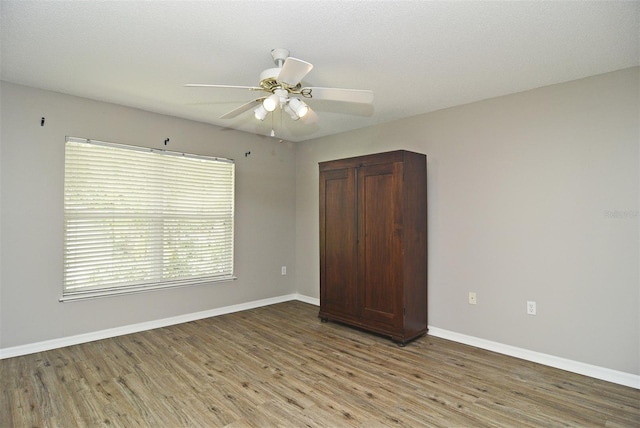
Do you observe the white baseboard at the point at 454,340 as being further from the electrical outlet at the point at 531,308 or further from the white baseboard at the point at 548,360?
the electrical outlet at the point at 531,308

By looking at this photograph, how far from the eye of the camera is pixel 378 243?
12.4ft

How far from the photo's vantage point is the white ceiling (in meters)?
2.06

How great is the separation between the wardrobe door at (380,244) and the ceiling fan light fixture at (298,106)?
1.43 m

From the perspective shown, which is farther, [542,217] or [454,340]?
[454,340]

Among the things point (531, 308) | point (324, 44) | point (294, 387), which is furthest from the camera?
point (531, 308)

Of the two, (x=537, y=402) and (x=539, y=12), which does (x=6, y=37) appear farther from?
(x=537, y=402)

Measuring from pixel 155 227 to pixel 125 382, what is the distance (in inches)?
72.4

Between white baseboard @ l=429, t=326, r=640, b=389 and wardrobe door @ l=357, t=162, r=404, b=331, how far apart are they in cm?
66

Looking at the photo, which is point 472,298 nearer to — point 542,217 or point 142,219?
point 542,217

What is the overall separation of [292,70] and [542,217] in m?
2.62

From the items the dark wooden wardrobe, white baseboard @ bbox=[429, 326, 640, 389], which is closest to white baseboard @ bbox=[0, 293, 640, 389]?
white baseboard @ bbox=[429, 326, 640, 389]

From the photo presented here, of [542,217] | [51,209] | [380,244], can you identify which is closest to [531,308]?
[542,217]

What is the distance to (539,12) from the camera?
2.06 meters

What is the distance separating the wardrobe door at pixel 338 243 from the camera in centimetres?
404
